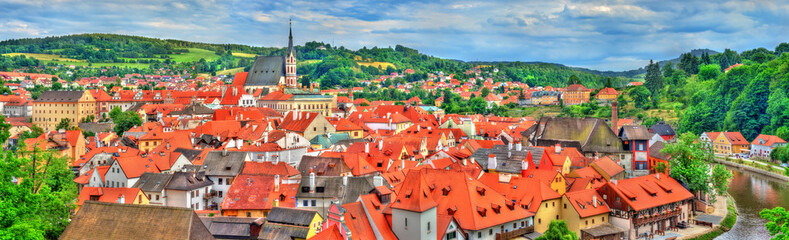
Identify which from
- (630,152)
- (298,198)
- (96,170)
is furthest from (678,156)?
(96,170)

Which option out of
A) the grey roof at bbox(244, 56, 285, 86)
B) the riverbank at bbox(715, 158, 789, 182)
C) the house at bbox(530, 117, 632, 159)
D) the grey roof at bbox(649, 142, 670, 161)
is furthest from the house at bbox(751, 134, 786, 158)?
the grey roof at bbox(244, 56, 285, 86)

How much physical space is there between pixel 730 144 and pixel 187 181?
69.4m

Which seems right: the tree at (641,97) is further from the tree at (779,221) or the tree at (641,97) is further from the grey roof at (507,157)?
the tree at (779,221)

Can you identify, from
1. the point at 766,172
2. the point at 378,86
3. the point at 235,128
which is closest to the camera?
the point at 235,128

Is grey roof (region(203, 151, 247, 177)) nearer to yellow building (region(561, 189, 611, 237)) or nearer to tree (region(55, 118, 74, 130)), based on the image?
yellow building (region(561, 189, 611, 237))

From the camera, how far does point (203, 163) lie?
4088cm

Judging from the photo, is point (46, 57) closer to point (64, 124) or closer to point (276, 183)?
point (64, 124)

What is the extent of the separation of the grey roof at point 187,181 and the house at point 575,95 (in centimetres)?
10541

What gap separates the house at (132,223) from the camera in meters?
20.3

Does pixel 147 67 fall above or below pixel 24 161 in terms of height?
above

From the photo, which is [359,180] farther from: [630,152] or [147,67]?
[147,67]

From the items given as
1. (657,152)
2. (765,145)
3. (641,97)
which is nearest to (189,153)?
(657,152)

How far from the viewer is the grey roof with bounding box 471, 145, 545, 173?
3928 centimetres

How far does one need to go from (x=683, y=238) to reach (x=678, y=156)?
1030cm
